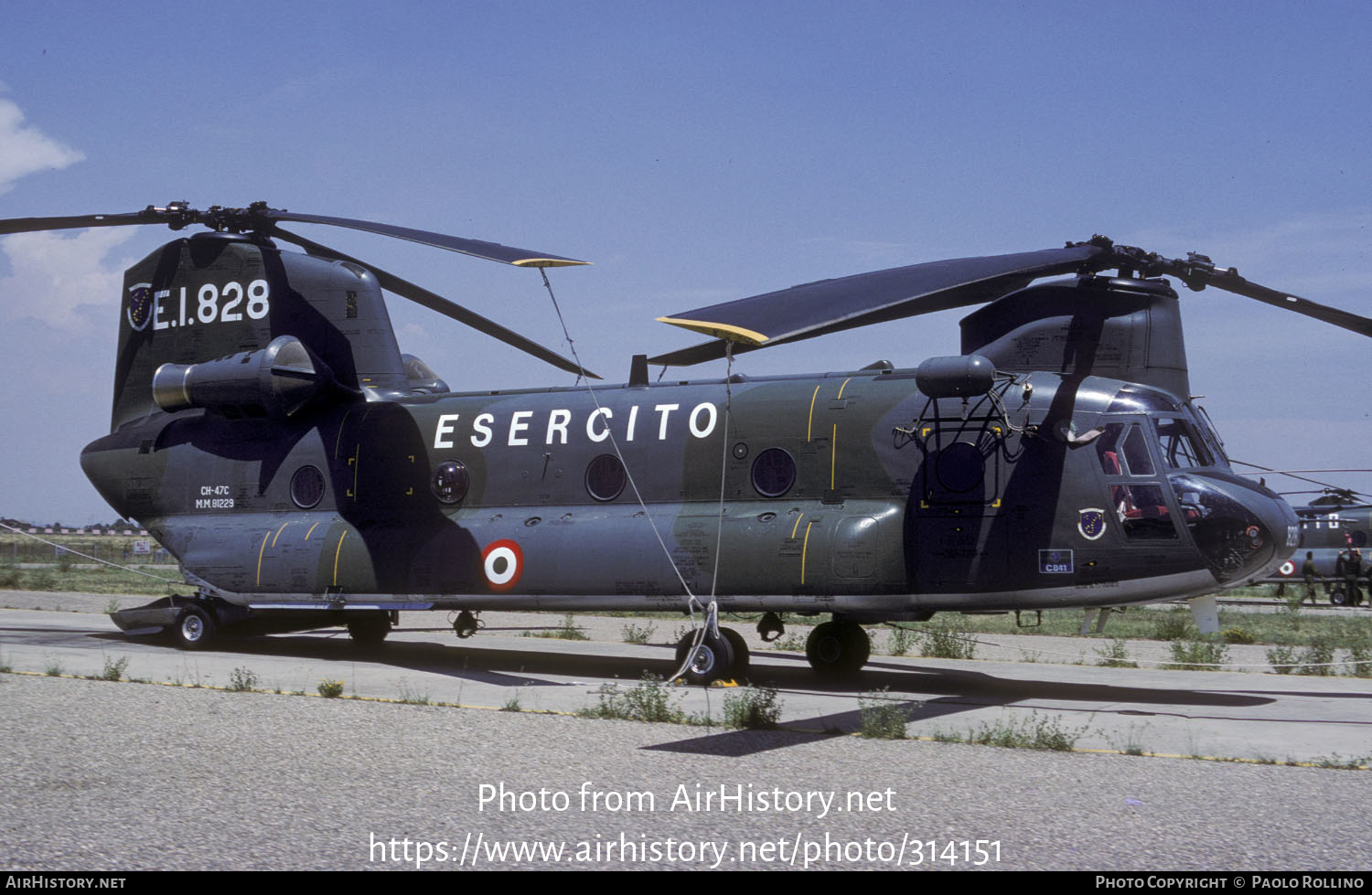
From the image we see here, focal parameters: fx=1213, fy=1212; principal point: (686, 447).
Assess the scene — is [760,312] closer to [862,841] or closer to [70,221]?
[862,841]

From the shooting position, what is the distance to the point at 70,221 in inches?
728

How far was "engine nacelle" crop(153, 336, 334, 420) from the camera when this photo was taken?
1888 cm

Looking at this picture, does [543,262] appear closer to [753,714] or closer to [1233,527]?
[753,714]

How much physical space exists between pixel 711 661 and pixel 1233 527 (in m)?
6.31

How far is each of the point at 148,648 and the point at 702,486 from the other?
31.9ft

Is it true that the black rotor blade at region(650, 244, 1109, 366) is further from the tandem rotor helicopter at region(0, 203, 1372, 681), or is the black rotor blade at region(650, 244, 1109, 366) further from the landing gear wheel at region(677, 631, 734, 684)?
the landing gear wheel at region(677, 631, 734, 684)

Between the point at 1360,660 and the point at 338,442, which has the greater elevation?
the point at 338,442

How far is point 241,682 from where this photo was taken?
1441 cm

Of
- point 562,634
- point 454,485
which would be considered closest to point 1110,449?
point 454,485

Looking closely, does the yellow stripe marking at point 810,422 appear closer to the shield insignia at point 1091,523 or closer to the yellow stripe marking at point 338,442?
the shield insignia at point 1091,523

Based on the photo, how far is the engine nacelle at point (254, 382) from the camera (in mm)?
18875
